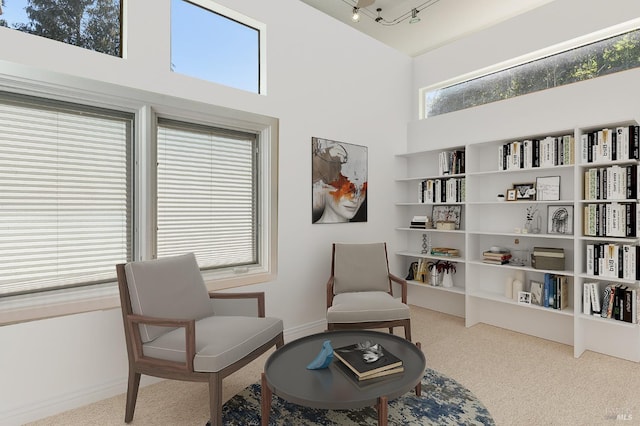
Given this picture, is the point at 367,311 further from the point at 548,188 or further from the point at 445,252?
the point at 548,188

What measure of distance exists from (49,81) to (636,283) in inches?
184

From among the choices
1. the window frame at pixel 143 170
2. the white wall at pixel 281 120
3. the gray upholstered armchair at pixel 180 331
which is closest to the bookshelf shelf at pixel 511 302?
the white wall at pixel 281 120

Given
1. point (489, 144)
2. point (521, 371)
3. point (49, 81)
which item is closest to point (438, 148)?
point (489, 144)

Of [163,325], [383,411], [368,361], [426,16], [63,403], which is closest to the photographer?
[383,411]

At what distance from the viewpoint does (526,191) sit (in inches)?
142

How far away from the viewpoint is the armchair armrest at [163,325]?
77.6 inches

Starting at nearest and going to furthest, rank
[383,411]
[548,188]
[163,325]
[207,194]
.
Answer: [383,411] → [163,325] → [207,194] → [548,188]

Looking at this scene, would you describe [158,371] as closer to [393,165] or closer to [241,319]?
[241,319]

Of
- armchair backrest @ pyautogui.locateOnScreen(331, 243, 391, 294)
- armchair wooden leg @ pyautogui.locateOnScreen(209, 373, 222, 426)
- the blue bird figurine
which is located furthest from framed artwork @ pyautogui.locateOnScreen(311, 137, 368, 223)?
armchair wooden leg @ pyautogui.locateOnScreen(209, 373, 222, 426)

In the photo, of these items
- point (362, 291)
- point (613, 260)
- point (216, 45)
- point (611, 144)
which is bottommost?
point (362, 291)

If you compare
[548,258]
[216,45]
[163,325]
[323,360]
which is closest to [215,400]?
[163,325]

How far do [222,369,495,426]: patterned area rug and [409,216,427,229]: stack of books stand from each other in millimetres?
2267

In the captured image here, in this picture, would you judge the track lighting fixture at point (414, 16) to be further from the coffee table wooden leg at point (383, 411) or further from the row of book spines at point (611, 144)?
the coffee table wooden leg at point (383, 411)

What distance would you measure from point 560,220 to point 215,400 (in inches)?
136
